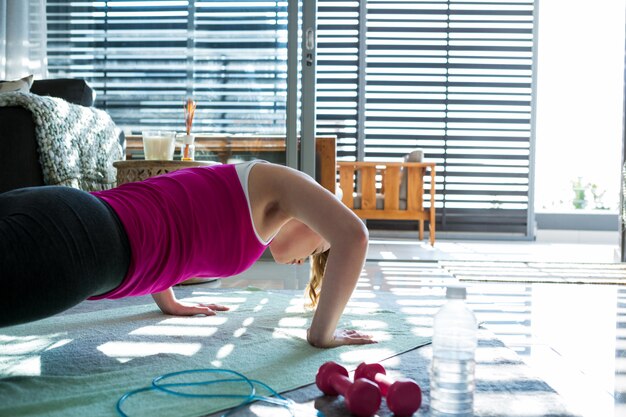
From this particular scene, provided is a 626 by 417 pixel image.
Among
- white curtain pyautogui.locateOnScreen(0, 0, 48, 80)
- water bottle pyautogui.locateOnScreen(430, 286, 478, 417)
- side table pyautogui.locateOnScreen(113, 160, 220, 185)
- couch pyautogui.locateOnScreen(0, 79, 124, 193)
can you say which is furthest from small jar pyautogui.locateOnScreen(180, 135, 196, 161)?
water bottle pyautogui.locateOnScreen(430, 286, 478, 417)

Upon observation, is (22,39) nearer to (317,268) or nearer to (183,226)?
(317,268)

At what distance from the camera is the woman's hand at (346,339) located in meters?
1.66

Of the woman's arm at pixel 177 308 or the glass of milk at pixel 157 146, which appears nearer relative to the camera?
the woman's arm at pixel 177 308

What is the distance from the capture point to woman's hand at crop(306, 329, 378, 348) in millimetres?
1660

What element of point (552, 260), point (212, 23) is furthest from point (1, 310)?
point (552, 260)

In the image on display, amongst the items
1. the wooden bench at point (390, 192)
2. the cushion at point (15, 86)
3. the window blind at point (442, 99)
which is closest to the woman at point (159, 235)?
the cushion at point (15, 86)

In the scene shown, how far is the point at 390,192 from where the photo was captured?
5848mm

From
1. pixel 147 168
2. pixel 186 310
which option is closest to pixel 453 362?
pixel 186 310

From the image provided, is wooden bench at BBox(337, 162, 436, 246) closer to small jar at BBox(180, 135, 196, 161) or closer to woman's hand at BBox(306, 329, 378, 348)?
small jar at BBox(180, 135, 196, 161)

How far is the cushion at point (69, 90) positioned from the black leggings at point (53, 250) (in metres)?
2.54

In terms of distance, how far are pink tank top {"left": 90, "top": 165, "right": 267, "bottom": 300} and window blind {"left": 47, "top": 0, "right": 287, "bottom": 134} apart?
2.67 meters

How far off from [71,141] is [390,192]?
328 cm

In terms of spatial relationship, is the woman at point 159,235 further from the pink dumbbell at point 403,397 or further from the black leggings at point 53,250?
the pink dumbbell at point 403,397

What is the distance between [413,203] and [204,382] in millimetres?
4628
